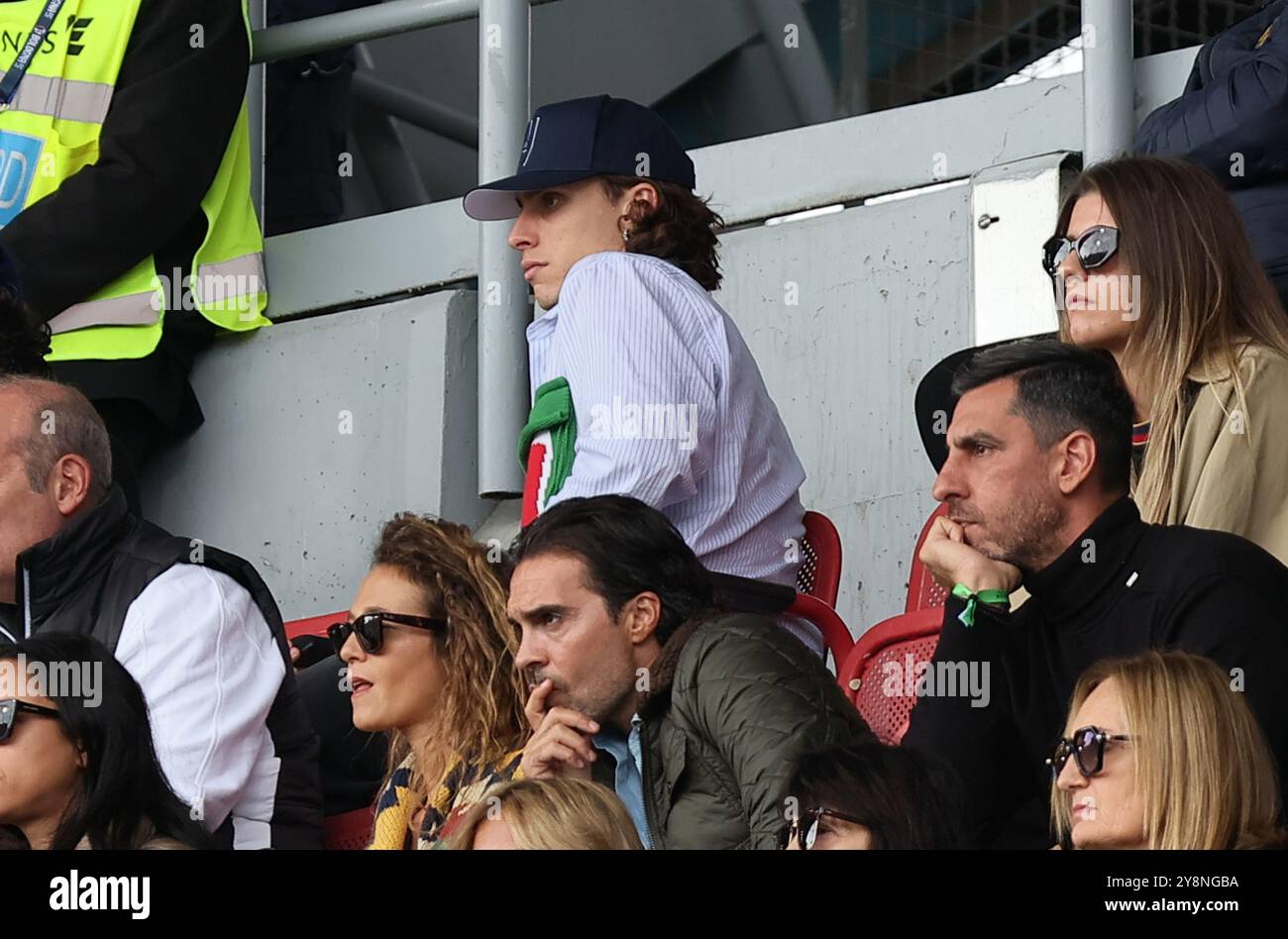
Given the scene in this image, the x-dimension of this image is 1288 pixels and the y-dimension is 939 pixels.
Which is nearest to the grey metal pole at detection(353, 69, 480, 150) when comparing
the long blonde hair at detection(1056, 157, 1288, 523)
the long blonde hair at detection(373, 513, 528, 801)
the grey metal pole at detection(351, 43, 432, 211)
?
the grey metal pole at detection(351, 43, 432, 211)

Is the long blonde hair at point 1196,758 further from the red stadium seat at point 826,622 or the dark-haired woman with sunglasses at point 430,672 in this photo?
the dark-haired woman with sunglasses at point 430,672

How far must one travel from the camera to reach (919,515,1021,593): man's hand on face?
392 centimetres

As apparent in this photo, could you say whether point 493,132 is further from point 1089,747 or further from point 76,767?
point 1089,747

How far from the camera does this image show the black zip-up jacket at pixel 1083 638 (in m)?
3.59

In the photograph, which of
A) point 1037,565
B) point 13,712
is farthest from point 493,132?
point 1037,565

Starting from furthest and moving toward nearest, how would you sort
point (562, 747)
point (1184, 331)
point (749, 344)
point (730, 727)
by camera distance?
point (749, 344) → point (1184, 331) → point (562, 747) → point (730, 727)

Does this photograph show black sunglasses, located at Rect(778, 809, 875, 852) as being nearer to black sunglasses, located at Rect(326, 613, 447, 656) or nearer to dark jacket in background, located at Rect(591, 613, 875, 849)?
dark jacket in background, located at Rect(591, 613, 875, 849)

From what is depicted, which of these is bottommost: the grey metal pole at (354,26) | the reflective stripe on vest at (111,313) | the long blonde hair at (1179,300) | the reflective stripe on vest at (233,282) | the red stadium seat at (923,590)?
the red stadium seat at (923,590)

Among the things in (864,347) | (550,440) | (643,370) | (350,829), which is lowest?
(350,829)

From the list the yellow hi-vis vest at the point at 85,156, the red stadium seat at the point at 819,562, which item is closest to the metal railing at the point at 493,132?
the yellow hi-vis vest at the point at 85,156

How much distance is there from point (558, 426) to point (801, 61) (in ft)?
7.62

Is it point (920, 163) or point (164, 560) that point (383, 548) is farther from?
point (920, 163)

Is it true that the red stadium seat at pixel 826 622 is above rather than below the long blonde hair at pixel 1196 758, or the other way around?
above

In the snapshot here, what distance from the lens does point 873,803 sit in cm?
328
